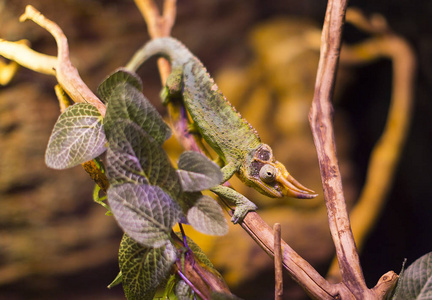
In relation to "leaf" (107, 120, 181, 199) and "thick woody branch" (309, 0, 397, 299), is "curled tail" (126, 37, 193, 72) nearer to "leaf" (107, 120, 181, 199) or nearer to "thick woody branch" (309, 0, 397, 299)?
"thick woody branch" (309, 0, 397, 299)

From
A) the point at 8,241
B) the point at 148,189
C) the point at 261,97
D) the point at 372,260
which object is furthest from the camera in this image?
the point at 261,97

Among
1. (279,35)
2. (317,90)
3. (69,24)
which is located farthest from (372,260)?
(69,24)

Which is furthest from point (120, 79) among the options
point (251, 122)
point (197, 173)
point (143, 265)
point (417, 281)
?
point (251, 122)

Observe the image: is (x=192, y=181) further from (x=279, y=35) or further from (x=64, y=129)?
(x=279, y=35)

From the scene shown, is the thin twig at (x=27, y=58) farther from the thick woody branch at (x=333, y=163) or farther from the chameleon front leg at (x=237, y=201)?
the thick woody branch at (x=333, y=163)

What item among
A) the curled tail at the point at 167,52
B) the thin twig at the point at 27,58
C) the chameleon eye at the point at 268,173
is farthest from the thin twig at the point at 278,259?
the curled tail at the point at 167,52

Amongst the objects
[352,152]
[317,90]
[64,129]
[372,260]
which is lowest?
[372,260]
